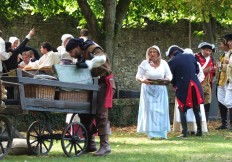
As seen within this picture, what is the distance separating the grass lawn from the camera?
11.2 meters

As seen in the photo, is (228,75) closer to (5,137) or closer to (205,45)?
(205,45)

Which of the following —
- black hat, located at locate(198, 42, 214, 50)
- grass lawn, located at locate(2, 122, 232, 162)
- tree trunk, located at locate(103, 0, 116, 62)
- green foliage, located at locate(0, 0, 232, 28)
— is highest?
green foliage, located at locate(0, 0, 232, 28)

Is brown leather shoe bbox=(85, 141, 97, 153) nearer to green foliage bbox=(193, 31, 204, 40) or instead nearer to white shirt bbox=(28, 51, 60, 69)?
white shirt bbox=(28, 51, 60, 69)

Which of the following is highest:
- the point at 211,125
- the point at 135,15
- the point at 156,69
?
the point at 135,15

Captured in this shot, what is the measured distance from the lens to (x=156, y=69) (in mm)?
15766

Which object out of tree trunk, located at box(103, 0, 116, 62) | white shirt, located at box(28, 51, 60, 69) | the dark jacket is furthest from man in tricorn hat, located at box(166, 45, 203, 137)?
tree trunk, located at box(103, 0, 116, 62)

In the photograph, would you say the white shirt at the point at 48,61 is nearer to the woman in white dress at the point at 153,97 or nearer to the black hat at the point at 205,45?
the woman in white dress at the point at 153,97

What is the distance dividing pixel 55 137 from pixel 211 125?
941 cm

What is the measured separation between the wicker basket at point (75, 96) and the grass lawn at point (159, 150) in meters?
0.85

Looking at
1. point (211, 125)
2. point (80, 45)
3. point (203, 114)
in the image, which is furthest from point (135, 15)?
point (80, 45)

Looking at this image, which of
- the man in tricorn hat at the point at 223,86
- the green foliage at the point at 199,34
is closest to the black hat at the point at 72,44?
the man in tricorn hat at the point at 223,86

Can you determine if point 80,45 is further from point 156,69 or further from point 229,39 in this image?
point 229,39

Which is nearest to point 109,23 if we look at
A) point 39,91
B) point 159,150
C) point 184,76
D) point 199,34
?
point 184,76

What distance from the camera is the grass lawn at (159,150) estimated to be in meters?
11.2
